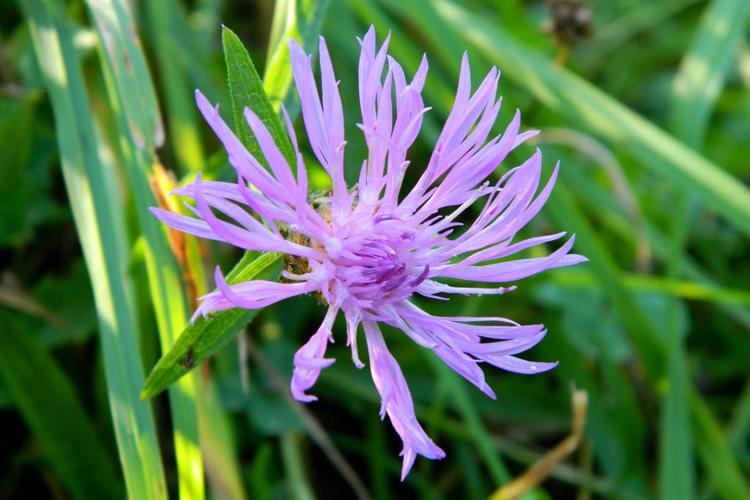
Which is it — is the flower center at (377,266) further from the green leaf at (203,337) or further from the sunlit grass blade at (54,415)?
the sunlit grass blade at (54,415)

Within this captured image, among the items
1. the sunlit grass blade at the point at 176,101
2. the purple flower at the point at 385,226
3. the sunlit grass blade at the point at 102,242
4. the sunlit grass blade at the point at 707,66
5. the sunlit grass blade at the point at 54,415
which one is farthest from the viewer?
the sunlit grass blade at the point at 707,66

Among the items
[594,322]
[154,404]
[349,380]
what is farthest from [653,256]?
[154,404]

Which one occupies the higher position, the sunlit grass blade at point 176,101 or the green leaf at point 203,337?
the sunlit grass blade at point 176,101

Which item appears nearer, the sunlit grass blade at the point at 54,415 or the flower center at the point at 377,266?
the flower center at the point at 377,266

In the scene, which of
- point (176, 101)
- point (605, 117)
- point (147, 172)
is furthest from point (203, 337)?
point (605, 117)

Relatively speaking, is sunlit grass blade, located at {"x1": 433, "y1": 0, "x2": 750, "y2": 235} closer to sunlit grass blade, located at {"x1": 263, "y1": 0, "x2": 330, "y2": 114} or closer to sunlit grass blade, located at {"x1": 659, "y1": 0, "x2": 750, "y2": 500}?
sunlit grass blade, located at {"x1": 659, "y1": 0, "x2": 750, "y2": 500}

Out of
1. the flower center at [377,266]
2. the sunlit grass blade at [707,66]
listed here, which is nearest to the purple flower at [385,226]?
the flower center at [377,266]

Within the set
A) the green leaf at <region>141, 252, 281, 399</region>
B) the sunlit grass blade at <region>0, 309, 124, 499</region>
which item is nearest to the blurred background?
the sunlit grass blade at <region>0, 309, 124, 499</region>

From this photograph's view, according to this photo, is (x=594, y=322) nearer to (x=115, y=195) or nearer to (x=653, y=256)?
(x=653, y=256)
